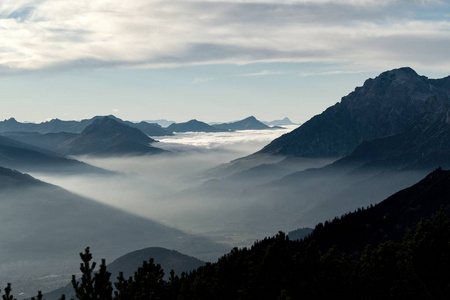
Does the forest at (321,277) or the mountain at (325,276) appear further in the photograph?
the mountain at (325,276)

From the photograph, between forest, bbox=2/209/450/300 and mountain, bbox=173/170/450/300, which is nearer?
forest, bbox=2/209/450/300

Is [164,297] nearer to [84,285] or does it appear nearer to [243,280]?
[84,285]

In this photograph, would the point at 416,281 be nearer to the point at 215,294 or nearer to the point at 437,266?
the point at 437,266

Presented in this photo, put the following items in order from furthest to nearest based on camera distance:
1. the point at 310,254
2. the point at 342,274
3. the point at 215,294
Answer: the point at 310,254
the point at 342,274
the point at 215,294

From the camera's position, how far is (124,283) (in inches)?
2218

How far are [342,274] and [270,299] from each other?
11813mm

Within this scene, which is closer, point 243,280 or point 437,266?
point 437,266

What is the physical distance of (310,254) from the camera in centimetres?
8369

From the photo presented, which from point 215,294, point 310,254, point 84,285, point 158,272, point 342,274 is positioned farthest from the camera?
point 310,254

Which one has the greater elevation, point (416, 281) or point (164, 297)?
point (164, 297)

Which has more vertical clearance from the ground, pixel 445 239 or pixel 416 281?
pixel 445 239

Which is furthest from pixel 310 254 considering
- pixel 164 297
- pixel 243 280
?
Answer: pixel 164 297

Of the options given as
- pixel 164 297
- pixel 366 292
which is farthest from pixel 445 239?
pixel 164 297

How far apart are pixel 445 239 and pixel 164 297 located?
3736cm
